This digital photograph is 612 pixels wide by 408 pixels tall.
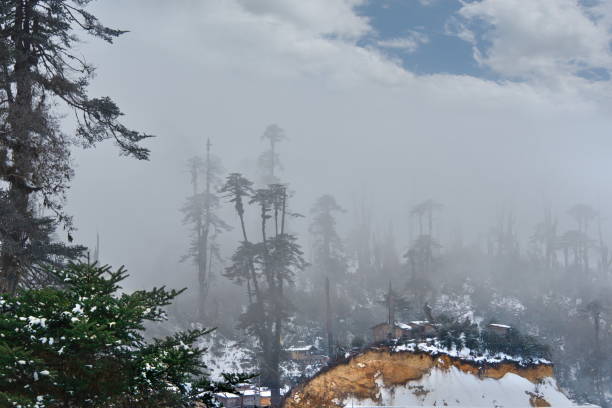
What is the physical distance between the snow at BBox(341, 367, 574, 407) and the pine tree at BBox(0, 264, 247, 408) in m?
14.8

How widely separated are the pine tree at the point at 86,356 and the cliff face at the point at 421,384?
14.6m

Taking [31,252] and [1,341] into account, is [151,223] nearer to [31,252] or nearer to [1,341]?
[31,252]

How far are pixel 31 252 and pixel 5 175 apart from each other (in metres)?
1.80

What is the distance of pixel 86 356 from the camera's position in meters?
5.46

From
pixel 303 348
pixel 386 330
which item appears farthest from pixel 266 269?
pixel 386 330

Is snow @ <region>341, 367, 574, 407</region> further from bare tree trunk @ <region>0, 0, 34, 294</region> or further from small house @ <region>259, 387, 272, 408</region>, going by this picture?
bare tree trunk @ <region>0, 0, 34, 294</region>

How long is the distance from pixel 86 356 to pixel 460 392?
1665cm

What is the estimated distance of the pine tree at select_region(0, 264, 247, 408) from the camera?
16.8ft

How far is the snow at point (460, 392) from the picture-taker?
18.6 meters

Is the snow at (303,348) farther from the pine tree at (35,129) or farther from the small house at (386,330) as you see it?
the pine tree at (35,129)

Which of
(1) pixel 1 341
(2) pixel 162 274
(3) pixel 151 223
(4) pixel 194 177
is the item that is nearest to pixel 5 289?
(1) pixel 1 341

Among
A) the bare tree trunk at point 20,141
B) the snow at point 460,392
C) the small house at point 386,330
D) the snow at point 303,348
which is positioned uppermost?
the bare tree trunk at point 20,141

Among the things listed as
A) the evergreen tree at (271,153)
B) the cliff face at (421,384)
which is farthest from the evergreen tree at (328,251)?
the cliff face at (421,384)

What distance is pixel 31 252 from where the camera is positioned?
1078 centimetres
